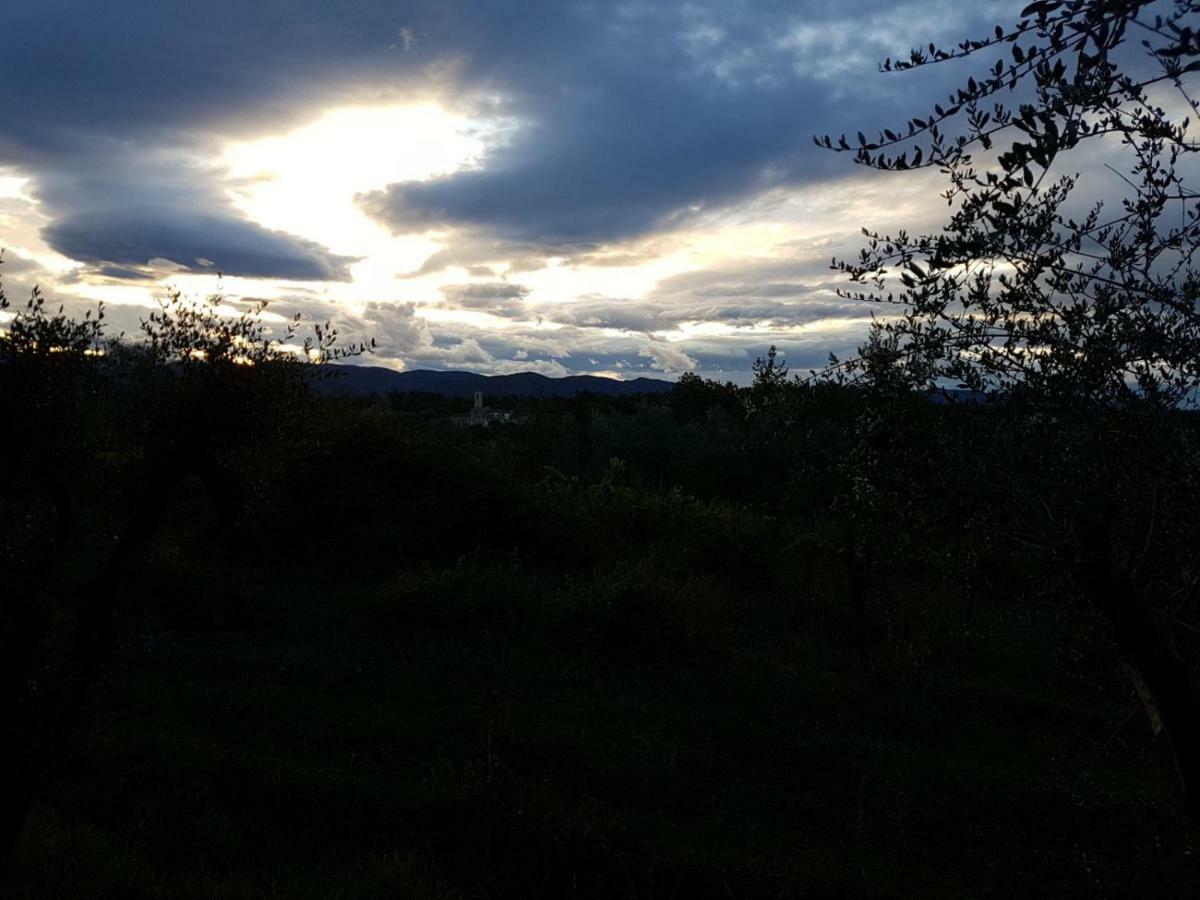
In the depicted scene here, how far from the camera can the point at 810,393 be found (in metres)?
6.41

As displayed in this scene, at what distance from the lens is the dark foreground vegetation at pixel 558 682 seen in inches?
206

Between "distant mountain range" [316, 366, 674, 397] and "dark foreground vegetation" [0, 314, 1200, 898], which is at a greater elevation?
"distant mountain range" [316, 366, 674, 397]

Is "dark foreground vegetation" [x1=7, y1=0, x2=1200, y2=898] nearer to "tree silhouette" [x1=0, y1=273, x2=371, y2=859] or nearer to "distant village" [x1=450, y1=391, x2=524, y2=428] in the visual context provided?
"tree silhouette" [x1=0, y1=273, x2=371, y2=859]

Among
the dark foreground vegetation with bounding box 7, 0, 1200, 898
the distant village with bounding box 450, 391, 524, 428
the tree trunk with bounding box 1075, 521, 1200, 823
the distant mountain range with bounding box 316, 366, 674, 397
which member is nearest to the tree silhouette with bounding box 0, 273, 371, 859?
the dark foreground vegetation with bounding box 7, 0, 1200, 898

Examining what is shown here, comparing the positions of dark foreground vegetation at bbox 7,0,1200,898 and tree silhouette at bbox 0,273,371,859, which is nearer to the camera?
dark foreground vegetation at bbox 7,0,1200,898

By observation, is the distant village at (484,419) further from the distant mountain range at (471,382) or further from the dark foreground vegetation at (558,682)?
the distant mountain range at (471,382)

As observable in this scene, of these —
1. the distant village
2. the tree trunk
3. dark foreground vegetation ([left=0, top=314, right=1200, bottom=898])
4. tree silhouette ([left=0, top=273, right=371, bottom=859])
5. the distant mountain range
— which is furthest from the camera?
the distant mountain range

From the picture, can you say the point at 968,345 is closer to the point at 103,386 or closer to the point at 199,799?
the point at 199,799

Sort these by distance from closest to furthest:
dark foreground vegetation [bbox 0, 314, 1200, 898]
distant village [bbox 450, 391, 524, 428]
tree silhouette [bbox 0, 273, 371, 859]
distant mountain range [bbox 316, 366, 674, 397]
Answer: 1. dark foreground vegetation [bbox 0, 314, 1200, 898]
2. tree silhouette [bbox 0, 273, 371, 859]
3. distant village [bbox 450, 391, 524, 428]
4. distant mountain range [bbox 316, 366, 674, 397]

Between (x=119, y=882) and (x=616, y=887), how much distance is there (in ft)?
9.37

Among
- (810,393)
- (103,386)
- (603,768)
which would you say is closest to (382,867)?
(603,768)

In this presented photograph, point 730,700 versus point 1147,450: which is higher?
point 1147,450

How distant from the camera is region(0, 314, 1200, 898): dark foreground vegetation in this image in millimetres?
5223

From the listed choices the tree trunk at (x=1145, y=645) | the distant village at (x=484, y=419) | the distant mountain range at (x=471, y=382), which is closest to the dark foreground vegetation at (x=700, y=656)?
the tree trunk at (x=1145, y=645)
